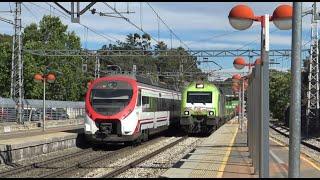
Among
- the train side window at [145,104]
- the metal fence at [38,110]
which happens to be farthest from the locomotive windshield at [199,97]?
the metal fence at [38,110]

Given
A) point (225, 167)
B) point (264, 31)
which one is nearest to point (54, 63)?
point (225, 167)

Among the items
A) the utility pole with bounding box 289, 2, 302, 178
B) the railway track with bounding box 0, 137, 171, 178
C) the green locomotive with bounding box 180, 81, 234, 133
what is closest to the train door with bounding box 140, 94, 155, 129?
the railway track with bounding box 0, 137, 171, 178

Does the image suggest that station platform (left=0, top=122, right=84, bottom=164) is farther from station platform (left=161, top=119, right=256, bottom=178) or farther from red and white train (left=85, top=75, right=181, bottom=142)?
station platform (left=161, top=119, right=256, bottom=178)

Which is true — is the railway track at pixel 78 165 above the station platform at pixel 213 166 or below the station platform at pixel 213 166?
below

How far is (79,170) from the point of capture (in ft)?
57.7

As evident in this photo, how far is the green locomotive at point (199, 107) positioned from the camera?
35.5m

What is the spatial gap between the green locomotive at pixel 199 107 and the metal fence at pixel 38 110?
1963 centimetres

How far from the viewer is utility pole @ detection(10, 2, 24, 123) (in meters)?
46.7

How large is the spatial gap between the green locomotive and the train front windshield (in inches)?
388

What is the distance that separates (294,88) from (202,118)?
91.5 ft

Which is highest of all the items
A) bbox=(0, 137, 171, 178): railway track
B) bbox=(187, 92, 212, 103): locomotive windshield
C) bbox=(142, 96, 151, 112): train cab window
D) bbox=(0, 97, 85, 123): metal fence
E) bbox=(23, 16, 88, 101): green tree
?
bbox=(23, 16, 88, 101): green tree

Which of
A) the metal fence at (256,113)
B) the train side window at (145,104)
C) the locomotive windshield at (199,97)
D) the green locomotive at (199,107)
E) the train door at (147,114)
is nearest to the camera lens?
the metal fence at (256,113)

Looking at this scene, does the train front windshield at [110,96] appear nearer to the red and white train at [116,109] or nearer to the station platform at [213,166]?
the red and white train at [116,109]

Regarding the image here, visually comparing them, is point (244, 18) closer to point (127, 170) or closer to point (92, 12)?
point (127, 170)
